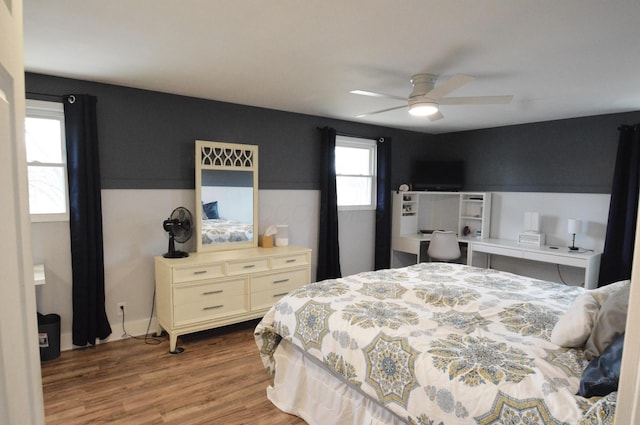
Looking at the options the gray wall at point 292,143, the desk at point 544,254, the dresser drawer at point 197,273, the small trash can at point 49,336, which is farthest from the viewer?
the desk at point 544,254

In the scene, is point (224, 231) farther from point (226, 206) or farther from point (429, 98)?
point (429, 98)

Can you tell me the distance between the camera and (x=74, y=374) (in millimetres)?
2836

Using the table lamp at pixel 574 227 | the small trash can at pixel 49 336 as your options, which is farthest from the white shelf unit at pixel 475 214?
the small trash can at pixel 49 336

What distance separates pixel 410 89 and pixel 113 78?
251cm

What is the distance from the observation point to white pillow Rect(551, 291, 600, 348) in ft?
5.54

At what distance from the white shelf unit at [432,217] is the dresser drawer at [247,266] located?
→ 2.38 meters

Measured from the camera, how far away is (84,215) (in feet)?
10.3

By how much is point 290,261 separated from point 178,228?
3.80 feet

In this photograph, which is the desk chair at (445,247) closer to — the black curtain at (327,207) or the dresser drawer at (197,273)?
the black curtain at (327,207)

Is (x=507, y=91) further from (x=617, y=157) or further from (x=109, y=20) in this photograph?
(x=109, y=20)

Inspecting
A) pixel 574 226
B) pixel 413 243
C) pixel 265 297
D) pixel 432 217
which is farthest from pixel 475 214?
pixel 265 297

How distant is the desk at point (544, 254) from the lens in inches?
155

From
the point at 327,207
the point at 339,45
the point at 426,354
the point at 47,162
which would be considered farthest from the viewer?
the point at 327,207

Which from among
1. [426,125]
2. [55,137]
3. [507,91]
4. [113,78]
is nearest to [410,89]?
[507,91]
